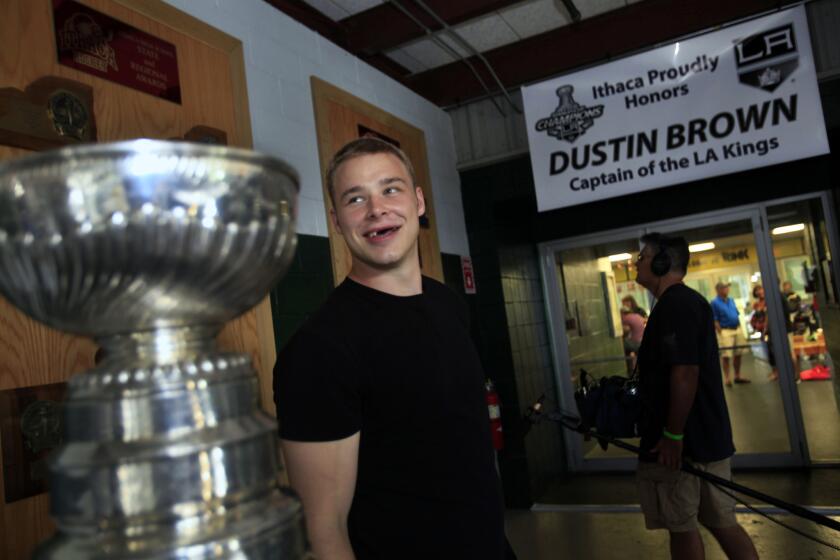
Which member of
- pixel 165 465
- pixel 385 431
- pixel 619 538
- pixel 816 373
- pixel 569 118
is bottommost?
pixel 619 538

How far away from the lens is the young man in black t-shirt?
100 centimetres

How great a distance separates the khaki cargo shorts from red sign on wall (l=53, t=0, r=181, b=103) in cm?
244

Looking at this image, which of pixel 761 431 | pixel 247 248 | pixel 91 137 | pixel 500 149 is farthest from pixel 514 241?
pixel 247 248

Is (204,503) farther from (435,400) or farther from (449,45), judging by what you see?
(449,45)

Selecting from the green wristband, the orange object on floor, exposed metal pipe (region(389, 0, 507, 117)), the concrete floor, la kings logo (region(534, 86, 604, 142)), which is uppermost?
exposed metal pipe (region(389, 0, 507, 117))

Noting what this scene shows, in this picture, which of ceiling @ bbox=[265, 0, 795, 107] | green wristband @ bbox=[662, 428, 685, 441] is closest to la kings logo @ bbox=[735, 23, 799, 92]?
ceiling @ bbox=[265, 0, 795, 107]

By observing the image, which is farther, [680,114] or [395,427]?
[680,114]

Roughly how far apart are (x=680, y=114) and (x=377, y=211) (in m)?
2.86

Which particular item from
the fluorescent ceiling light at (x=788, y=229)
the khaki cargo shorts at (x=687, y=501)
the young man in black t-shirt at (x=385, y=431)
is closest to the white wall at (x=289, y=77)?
the young man in black t-shirt at (x=385, y=431)

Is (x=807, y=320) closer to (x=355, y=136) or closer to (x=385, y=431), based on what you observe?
(x=355, y=136)

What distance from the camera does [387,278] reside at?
126cm

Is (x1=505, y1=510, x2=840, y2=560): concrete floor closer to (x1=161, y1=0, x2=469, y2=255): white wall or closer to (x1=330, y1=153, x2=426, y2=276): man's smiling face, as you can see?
(x1=161, y1=0, x2=469, y2=255): white wall

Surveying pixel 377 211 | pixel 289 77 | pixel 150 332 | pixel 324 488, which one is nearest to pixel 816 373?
pixel 289 77

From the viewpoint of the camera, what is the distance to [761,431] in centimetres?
438
